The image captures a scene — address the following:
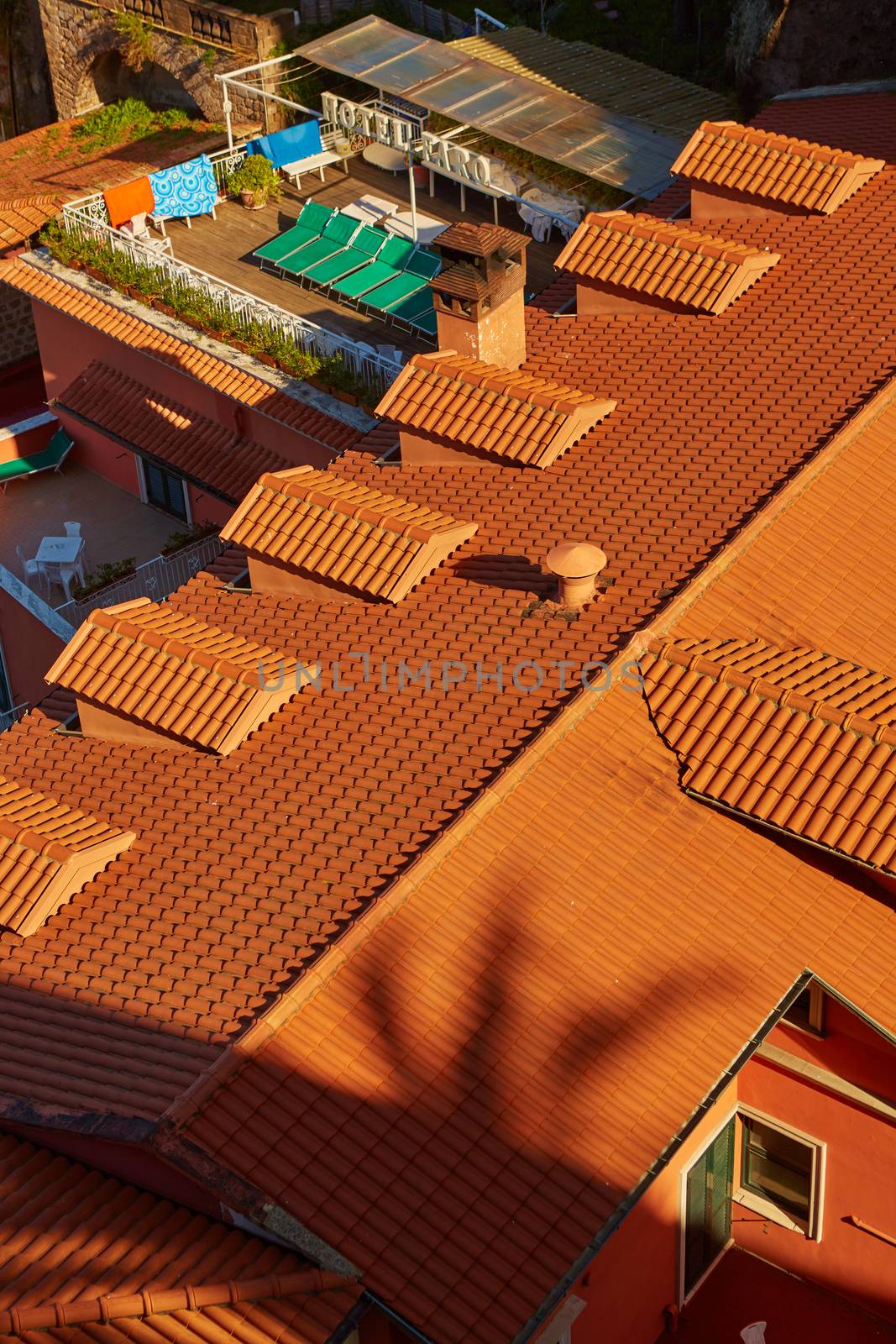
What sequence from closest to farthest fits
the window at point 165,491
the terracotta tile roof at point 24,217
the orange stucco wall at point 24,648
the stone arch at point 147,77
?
the orange stucco wall at point 24,648
the window at point 165,491
the terracotta tile roof at point 24,217
the stone arch at point 147,77

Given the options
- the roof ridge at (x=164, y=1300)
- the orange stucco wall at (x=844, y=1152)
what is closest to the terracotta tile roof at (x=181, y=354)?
the orange stucco wall at (x=844, y=1152)

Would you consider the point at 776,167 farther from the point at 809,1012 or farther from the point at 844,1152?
the point at 844,1152

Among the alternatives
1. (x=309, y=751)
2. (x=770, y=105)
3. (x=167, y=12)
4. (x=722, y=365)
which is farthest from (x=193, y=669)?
(x=167, y=12)

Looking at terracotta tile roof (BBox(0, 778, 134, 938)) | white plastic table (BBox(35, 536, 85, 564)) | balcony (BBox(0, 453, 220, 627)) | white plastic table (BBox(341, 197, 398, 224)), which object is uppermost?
white plastic table (BBox(341, 197, 398, 224))

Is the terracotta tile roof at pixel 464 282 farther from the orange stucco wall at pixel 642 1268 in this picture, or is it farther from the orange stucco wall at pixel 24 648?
the orange stucco wall at pixel 642 1268

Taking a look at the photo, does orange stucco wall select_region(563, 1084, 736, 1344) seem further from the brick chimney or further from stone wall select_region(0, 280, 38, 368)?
stone wall select_region(0, 280, 38, 368)

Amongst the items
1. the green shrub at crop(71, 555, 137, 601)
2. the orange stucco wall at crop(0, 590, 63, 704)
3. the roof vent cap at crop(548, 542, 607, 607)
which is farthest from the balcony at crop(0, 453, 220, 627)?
the roof vent cap at crop(548, 542, 607, 607)

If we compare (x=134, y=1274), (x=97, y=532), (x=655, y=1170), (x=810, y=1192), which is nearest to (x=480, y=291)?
(x=97, y=532)
